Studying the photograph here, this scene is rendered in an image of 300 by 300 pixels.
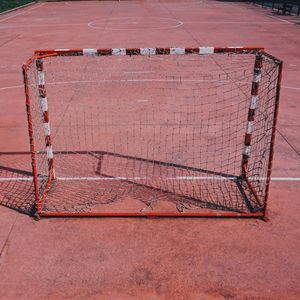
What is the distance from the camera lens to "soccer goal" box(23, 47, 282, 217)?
6551mm

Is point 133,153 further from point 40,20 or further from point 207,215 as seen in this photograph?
point 40,20

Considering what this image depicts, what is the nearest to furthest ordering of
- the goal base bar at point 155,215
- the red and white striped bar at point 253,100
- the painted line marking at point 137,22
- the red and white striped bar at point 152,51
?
1. the red and white striped bar at point 152,51
2. the goal base bar at point 155,215
3. the red and white striped bar at point 253,100
4. the painted line marking at point 137,22

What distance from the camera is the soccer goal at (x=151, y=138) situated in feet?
21.5

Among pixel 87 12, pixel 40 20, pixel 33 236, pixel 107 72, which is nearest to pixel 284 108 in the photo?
pixel 107 72

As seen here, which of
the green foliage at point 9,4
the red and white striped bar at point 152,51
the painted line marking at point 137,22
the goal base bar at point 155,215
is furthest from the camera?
the green foliage at point 9,4

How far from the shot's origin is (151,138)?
9.48m

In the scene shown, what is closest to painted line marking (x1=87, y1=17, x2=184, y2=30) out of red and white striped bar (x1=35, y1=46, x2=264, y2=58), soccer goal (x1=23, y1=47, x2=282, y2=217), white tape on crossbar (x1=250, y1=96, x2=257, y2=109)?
soccer goal (x1=23, y1=47, x2=282, y2=217)

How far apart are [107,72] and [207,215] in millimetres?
10479

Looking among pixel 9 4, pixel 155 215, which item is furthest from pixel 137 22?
pixel 155 215

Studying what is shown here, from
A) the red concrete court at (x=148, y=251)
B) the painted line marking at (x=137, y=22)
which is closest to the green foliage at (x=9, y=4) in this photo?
the painted line marking at (x=137, y=22)

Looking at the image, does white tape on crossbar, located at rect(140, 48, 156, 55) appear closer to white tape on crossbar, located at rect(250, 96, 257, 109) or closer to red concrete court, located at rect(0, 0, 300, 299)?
white tape on crossbar, located at rect(250, 96, 257, 109)

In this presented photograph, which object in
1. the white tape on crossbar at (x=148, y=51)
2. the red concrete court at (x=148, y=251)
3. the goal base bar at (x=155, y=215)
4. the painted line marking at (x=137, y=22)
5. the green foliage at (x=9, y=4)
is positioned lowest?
the red concrete court at (x=148, y=251)

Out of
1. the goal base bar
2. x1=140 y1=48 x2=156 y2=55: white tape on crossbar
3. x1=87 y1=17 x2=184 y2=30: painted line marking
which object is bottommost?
the goal base bar

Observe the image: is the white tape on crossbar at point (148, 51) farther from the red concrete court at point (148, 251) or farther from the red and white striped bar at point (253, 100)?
A: the red concrete court at point (148, 251)
